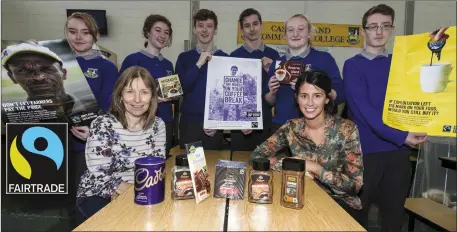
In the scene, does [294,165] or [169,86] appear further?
[169,86]

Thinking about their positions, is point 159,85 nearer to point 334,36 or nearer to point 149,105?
point 149,105

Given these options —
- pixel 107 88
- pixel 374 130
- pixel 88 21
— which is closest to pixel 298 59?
pixel 374 130

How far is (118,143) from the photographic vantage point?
6.13 ft

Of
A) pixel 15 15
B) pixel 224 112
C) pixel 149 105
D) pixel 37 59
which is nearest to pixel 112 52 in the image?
pixel 15 15

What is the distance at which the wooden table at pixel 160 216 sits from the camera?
1188mm

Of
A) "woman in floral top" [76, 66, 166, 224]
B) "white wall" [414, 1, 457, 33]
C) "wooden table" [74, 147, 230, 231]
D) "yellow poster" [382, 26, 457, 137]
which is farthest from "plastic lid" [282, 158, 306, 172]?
"white wall" [414, 1, 457, 33]

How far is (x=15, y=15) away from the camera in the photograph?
11.7 ft

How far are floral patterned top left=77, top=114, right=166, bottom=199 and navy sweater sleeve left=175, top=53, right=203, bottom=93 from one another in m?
0.89

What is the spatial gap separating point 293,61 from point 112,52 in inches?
127

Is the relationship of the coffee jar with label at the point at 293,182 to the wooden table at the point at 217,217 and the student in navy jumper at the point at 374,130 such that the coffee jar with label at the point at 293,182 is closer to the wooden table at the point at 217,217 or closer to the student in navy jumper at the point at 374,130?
the wooden table at the point at 217,217

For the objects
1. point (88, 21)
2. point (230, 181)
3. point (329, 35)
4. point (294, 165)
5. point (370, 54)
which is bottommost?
point (230, 181)

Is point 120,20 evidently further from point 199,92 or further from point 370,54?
point 370,54

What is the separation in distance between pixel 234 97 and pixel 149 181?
1348 mm

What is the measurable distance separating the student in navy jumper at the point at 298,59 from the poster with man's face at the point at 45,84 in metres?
1.29
